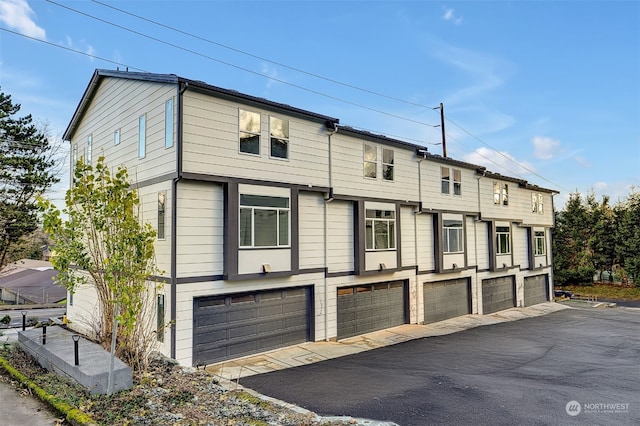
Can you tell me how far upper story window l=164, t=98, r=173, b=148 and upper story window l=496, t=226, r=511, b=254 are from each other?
61.3 feet

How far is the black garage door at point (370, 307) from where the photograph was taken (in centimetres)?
1441

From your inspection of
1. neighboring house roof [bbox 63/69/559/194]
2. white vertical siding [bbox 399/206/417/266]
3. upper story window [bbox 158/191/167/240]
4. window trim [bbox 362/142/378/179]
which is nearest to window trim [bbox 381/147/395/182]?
neighboring house roof [bbox 63/69/559/194]

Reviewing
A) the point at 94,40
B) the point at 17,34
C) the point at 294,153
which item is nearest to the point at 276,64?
the point at 294,153

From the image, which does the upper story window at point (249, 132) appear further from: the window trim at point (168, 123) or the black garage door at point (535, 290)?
the black garage door at point (535, 290)

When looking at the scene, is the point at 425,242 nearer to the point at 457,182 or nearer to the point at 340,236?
the point at 457,182

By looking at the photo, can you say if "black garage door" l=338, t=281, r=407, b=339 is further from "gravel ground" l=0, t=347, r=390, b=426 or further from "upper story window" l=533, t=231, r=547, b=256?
"upper story window" l=533, t=231, r=547, b=256

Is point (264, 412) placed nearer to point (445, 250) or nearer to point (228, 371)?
point (228, 371)

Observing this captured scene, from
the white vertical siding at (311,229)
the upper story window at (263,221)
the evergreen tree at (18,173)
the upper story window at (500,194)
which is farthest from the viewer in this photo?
the evergreen tree at (18,173)

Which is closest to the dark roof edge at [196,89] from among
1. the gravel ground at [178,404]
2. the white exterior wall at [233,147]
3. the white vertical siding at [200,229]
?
the white exterior wall at [233,147]

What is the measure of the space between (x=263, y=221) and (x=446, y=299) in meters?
11.5

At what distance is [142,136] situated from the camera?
1198cm

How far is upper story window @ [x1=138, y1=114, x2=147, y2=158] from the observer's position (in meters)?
11.8

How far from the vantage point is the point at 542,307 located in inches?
989

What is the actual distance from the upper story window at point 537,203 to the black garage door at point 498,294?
5515mm
